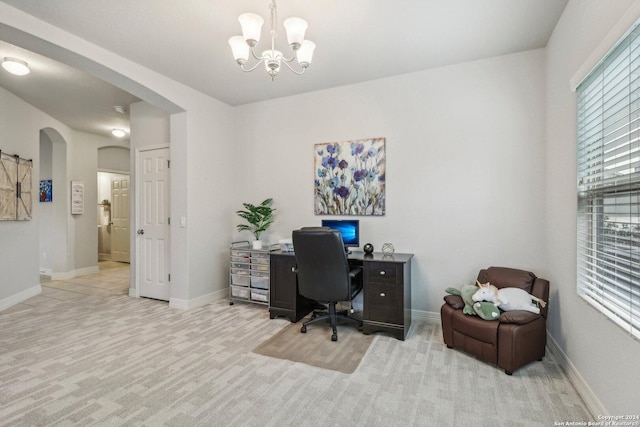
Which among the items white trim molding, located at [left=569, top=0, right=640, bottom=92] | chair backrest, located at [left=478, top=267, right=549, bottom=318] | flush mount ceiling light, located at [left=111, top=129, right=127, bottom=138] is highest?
flush mount ceiling light, located at [left=111, top=129, right=127, bottom=138]

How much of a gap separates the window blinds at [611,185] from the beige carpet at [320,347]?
1700 millimetres

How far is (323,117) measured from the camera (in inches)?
153

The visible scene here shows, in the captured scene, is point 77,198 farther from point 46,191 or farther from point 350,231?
point 350,231

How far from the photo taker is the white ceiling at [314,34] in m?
2.28

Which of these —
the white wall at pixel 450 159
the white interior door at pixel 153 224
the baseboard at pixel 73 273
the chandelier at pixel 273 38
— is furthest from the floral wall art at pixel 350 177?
the baseboard at pixel 73 273

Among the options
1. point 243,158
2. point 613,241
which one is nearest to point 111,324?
point 243,158

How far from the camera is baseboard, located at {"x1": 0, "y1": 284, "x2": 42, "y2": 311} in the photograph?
12.5 feet

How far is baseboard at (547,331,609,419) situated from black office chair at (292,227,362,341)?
170 centimetres

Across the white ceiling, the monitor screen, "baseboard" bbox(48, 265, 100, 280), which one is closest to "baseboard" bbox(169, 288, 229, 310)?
the monitor screen

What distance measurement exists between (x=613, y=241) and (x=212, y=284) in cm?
405

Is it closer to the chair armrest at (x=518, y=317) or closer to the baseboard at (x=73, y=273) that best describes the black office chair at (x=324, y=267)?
the chair armrest at (x=518, y=317)

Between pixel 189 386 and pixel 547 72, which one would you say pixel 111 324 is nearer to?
pixel 189 386

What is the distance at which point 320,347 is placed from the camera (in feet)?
8.98

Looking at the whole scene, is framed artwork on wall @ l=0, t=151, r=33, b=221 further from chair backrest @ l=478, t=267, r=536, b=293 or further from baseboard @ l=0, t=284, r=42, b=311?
chair backrest @ l=478, t=267, r=536, b=293
